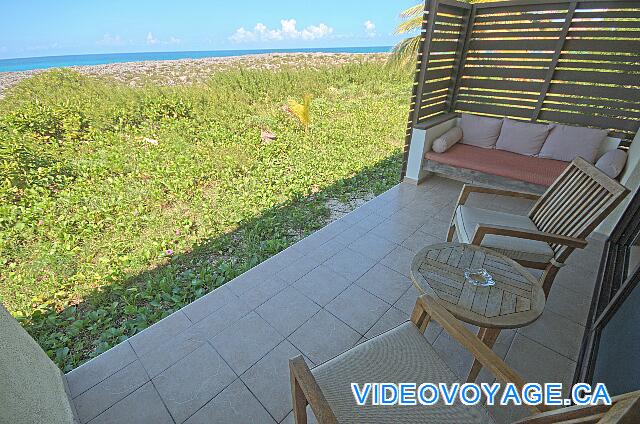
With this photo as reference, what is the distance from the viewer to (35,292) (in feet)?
7.51

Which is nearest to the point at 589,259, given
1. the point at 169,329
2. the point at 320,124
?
the point at 169,329

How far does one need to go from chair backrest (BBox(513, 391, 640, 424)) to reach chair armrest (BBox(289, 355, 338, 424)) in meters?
0.55

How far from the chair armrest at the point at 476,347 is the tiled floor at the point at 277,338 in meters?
0.70

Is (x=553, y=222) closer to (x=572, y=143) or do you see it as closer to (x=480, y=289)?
(x=480, y=289)

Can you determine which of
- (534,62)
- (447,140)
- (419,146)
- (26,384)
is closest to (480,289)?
(26,384)

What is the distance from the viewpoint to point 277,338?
183 cm

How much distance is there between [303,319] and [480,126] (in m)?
3.54

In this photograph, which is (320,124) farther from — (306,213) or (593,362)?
(593,362)

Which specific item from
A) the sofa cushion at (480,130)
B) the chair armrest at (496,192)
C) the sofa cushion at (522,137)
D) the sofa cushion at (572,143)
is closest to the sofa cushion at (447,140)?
the sofa cushion at (480,130)

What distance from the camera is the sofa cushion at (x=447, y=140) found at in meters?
3.72

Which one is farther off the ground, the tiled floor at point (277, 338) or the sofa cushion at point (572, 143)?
the sofa cushion at point (572, 143)

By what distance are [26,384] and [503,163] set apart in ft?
13.7

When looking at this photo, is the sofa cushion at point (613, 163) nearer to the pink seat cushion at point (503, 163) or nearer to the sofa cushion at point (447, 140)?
the pink seat cushion at point (503, 163)

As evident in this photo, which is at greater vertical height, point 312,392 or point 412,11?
point 412,11
